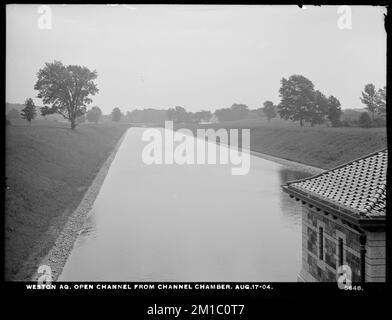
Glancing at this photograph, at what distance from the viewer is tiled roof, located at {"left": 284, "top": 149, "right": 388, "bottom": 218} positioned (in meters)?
5.61

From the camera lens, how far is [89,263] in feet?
32.6

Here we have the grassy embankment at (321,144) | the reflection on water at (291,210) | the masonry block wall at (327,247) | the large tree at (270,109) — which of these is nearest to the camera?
the masonry block wall at (327,247)

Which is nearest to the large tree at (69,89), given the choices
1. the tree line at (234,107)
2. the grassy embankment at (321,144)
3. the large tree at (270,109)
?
the tree line at (234,107)

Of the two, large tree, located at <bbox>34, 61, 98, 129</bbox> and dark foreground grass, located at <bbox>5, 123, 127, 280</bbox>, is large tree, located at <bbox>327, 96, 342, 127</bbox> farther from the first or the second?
large tree, located at <bbox>34, 61, 98, 129</bbox>

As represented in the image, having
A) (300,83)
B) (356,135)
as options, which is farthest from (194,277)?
(300,83)

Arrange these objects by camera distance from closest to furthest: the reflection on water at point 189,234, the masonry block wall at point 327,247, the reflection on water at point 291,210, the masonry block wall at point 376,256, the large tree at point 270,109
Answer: the masonry block wall at point 376,256
the masonry block wall at point 327,247
the reflection on water at point 189,234
the reflection on water at point 291,210
the large tree at point 270,109

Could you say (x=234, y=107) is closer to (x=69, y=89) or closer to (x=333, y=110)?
(x=333, y=110)

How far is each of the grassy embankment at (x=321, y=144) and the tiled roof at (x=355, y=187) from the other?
19.8 m

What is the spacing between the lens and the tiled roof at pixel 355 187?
5609mm

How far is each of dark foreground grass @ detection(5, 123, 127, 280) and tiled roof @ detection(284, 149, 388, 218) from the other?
239 inches

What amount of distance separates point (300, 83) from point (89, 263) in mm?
32211

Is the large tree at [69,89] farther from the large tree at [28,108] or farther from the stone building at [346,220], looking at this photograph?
the stone building at [346,220]

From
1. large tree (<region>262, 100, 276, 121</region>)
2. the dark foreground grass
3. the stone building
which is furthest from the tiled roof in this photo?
large tree (<region>262, 100, 276, 121</region>)

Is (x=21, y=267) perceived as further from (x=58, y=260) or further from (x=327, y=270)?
(x=327, y=270)
